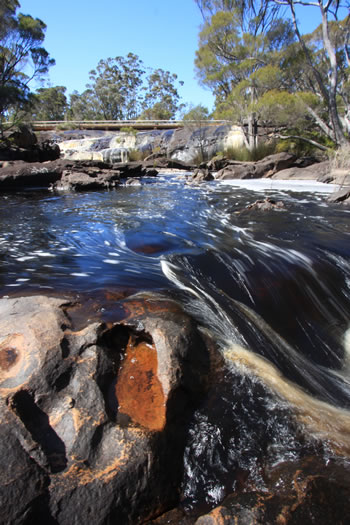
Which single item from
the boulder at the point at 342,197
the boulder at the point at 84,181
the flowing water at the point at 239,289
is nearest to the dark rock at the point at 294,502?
the flowing water at the point at 239,289

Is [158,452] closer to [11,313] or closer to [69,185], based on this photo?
[11,313]

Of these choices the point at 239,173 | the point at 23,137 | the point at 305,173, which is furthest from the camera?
the point at 23,137

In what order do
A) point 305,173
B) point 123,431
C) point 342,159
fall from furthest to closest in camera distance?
point 305,173 → point 342,159 → point 123,431

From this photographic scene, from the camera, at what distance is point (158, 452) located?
1.49m

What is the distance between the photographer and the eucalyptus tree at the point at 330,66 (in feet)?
47.1

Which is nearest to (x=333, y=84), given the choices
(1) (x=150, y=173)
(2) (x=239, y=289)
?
(1) (x=150, y=173)

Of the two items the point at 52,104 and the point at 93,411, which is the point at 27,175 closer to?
the point at 93,411

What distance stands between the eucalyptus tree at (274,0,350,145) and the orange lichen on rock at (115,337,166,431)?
646 inches

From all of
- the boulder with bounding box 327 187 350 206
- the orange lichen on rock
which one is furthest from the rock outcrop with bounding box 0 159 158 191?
the orange lichen on rock

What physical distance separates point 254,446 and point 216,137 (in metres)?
24.9

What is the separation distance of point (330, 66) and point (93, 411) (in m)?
21.4

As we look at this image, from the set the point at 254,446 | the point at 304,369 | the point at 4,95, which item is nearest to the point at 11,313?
the point at 254,446

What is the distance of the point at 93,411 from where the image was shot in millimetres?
1536

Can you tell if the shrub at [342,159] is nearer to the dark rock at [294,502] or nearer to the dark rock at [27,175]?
the dark rock at [27,175]
